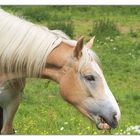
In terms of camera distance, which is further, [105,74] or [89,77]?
[105,74]

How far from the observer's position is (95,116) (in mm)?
5805

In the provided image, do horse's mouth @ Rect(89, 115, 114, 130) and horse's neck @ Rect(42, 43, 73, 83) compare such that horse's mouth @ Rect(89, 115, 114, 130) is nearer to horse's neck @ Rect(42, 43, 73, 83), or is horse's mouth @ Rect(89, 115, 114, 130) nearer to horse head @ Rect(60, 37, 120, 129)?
horse head @ Rect(60, 37, 120, 129)

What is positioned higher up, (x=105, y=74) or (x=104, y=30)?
(x=105, y=74)

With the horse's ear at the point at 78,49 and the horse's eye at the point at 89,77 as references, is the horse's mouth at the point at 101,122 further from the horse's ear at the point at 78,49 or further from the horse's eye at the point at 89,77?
the horse's ear at the point at 78,49

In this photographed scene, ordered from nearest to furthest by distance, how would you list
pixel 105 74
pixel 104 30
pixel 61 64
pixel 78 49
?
pixel 78 49 < pixel 61 64 < pixel 105 74 < pixel 104 30

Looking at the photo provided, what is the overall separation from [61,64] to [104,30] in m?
5.78

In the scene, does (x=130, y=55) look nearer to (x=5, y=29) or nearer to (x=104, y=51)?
(x=104, y=51)

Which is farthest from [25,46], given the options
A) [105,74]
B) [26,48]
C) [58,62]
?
[105,74]

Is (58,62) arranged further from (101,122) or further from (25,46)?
(101,122)

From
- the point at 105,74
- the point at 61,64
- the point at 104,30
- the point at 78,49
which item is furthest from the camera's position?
the point at 104,30

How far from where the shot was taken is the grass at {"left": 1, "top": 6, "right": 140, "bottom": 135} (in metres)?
7.38

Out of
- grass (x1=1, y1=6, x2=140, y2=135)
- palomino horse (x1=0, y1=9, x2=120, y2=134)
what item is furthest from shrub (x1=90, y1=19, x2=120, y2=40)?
palomino horse (x1=0, y1=9, x2=120, y2=134)

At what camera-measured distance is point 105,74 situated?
9.57 m
